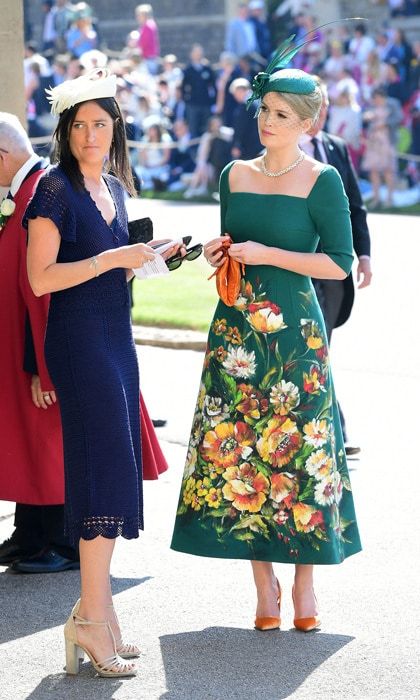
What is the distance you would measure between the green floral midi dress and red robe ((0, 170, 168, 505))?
762 mm

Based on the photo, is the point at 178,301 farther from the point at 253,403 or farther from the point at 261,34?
the point at 261,34

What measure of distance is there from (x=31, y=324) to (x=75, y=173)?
Result: 105 centimetres

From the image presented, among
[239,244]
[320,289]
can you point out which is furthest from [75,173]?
[320,289]

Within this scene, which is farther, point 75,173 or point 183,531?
point 183,531

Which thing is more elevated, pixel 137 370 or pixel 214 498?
pixel 137 370

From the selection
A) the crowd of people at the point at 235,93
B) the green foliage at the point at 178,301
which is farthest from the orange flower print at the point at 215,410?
the crowd of people at the point at 235,93

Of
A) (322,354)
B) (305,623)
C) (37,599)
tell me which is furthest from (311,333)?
(37,599)

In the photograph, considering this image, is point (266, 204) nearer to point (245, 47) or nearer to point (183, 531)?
point (183, 531)

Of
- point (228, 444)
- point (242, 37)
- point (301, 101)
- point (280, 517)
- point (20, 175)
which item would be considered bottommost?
point (280, 517)

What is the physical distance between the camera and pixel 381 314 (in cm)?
1230

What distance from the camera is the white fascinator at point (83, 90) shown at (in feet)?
14.9

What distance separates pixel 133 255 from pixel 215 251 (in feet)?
1.64

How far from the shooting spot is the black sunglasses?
4.68m

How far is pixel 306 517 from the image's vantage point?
4938 mm
